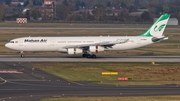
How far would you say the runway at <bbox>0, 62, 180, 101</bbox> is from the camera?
45.6 m

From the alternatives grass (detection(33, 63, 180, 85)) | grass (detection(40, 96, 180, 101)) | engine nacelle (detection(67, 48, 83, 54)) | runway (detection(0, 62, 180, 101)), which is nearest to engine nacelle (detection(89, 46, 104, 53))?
engine nacelle (detection(67, 48, 83, 54))

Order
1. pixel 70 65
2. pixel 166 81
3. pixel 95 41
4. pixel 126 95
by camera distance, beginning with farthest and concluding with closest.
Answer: pixel 95 41 < pixel 70 65 < pixel 166 81 < pixel 126 95

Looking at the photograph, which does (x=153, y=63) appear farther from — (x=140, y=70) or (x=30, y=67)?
(x=30, y=67)

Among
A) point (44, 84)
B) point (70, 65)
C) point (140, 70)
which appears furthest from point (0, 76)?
point (140, 70)

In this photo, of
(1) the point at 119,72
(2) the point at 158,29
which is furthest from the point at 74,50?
(1) the point at 119,72

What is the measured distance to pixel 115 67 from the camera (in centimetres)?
6706

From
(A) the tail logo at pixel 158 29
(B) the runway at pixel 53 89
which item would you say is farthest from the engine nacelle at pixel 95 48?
(B) the runway at pixel 53 89

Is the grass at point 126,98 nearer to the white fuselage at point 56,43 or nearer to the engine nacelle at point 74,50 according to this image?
the engine nacelle at point 74,50

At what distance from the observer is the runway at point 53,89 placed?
45.6m

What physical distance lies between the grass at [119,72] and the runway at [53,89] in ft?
9.82

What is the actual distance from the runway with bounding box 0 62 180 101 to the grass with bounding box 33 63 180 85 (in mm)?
2994

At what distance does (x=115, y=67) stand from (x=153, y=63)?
714 cm

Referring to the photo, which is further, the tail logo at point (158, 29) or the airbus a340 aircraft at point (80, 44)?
the tail logo at point (158, 29)

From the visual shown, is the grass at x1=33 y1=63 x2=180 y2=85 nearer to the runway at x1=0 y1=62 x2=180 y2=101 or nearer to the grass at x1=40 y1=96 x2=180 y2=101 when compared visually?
the runway at x1=0 y1=62 x2=180 y2=101
